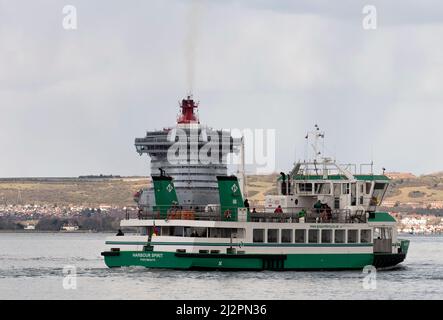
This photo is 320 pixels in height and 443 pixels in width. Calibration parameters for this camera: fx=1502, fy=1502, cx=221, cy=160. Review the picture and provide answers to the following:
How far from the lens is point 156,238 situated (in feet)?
295

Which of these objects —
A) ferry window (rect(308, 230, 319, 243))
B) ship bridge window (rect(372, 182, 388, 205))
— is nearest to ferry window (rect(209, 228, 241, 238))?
ferry window (rect(308, 230, 319, 243))

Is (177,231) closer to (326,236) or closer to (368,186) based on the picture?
(326,236)

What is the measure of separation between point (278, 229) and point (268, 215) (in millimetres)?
1275

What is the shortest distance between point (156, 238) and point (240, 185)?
9239 millimetres

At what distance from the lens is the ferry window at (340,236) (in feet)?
315

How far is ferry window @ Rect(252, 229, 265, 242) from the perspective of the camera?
92.2 m

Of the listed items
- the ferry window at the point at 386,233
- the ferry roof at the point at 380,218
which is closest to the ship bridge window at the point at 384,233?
the ferry window at the point at 386,233

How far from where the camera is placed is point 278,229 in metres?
93.2

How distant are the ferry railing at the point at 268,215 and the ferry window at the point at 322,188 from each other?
1.60 meters

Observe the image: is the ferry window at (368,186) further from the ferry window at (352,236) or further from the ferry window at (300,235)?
the ferry window at (300,235)

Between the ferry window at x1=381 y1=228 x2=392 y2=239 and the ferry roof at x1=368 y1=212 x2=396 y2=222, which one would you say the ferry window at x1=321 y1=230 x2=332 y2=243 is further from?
the ferry window at x1=381 y1=228 x2=392 y2=239
